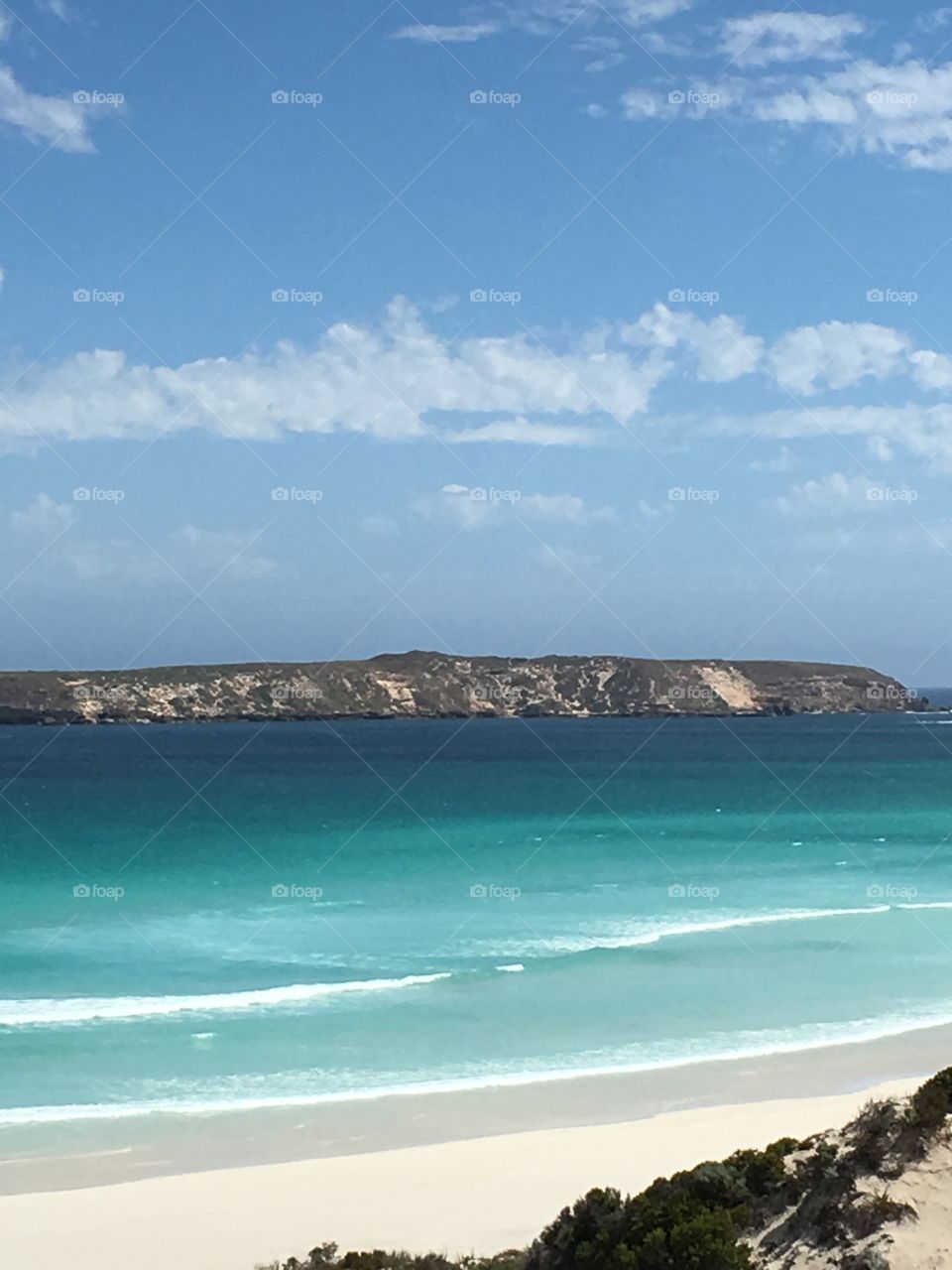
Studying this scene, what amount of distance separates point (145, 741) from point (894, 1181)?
333 feet

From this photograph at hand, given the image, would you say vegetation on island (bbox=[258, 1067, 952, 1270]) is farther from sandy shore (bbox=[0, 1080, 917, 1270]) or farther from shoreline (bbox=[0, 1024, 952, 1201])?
shoreline (bbox=[0, 1024, 952, 1201])

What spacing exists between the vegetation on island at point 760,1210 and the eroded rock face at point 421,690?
12255cm

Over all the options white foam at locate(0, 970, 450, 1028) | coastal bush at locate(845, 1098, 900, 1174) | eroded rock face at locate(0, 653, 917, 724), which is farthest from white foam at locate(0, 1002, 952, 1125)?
eroded rock face at locate(0, 653, 917, 724)

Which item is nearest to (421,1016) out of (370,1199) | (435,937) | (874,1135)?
(435,937)

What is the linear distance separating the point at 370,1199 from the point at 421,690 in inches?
4921

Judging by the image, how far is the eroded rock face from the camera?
129m

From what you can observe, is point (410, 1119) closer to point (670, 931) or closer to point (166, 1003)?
point (166, 1003)

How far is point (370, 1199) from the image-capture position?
37.2 ft

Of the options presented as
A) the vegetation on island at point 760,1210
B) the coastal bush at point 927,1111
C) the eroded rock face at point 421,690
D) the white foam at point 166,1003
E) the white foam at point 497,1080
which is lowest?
the vegetation on island at point 760,1210

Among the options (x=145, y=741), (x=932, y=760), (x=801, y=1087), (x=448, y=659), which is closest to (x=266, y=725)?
(x=448, y=659)

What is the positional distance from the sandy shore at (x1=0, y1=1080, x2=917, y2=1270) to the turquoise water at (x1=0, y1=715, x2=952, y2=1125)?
92.6 inches

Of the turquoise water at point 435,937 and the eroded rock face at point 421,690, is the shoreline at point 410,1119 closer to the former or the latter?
the turquoise water at point 435,937

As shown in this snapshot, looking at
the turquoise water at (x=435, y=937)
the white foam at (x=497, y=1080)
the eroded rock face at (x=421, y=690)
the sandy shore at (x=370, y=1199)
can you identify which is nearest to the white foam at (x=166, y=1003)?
the turquoise water at (x=435, y=937)

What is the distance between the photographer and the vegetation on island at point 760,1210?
23.3 feet
